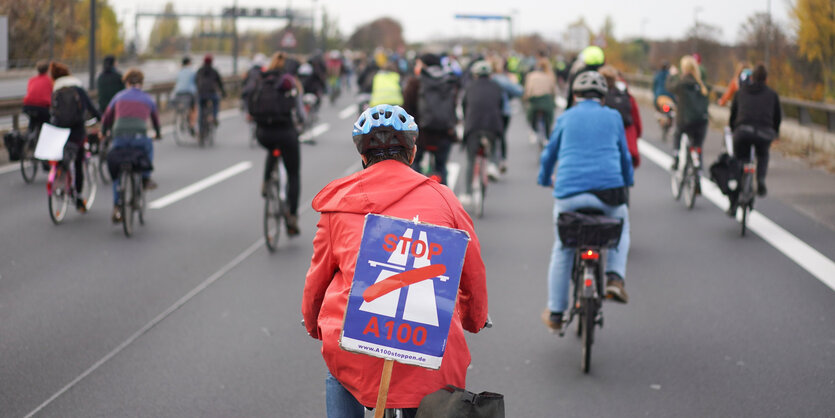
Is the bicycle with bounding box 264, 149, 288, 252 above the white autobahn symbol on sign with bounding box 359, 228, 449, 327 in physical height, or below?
below

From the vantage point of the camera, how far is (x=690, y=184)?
1373 cm

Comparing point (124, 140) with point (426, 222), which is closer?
point (426, 222)

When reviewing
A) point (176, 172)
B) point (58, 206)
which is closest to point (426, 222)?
point (58, 206)

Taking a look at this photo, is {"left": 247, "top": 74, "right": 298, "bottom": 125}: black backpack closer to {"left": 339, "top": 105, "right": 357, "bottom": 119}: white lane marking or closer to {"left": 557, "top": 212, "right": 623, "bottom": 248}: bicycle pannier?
{"left": 557, "top": 212, "right": 623, "bottom": 248}: bicycle pannier

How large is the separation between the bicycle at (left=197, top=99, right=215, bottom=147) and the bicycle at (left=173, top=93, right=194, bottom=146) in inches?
14.5

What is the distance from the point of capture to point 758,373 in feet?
21.6

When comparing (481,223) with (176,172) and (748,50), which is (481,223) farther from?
(748,50)

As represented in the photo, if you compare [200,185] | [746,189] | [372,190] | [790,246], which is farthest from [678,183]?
[372,190]

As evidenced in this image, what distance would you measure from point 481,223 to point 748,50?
32919 millimetres

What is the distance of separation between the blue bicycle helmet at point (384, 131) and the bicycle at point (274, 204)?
7087 millimetres

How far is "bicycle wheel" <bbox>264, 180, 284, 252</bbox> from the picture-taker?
1072cm

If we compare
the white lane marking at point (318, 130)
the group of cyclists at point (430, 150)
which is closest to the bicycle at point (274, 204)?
the group of cyclists at point (430, 150)

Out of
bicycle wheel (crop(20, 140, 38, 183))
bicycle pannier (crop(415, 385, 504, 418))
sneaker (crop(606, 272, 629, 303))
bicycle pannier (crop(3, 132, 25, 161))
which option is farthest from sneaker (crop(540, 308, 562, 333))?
bicycle wheel (crop(20, 140, 38, 183))

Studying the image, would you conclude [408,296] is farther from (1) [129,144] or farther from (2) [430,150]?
(2) [430,150]
